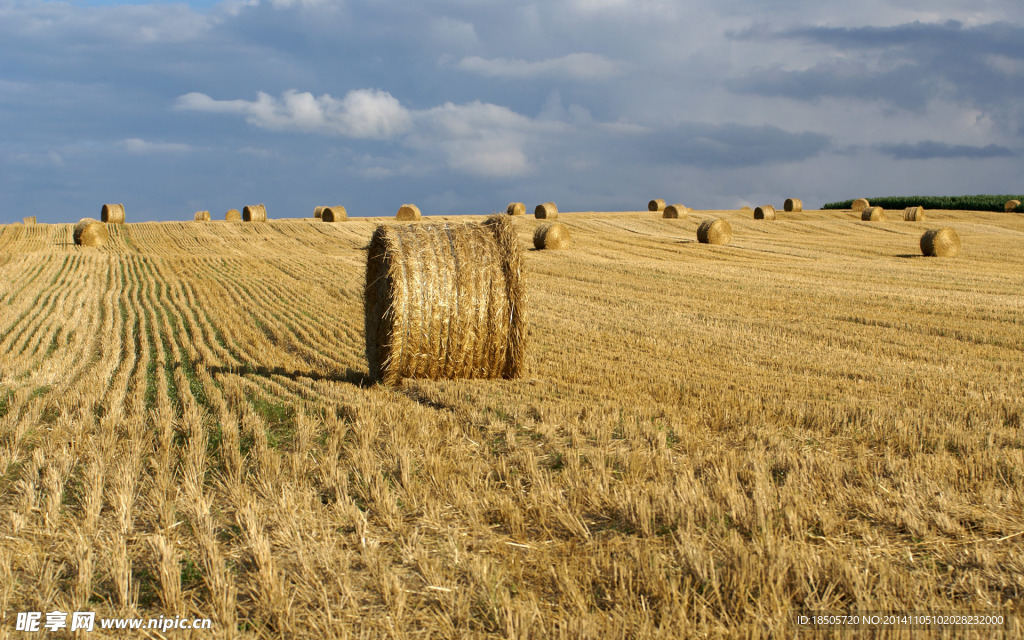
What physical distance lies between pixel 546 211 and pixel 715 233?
10910 mm

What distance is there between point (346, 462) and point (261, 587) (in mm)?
1753

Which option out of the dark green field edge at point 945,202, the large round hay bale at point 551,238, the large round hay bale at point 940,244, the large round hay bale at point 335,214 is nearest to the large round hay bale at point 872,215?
the dark green field edge at point 945,202

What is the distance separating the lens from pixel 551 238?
81.8 ft

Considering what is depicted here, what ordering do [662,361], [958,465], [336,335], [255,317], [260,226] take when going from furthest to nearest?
1. [260,226]
2. [255,317]
3. [336,335]
4. [662,361]
5. [958,465]

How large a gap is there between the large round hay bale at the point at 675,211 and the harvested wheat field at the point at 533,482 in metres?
26.1

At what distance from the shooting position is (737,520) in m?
3.92

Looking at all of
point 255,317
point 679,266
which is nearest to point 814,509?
point 255,317

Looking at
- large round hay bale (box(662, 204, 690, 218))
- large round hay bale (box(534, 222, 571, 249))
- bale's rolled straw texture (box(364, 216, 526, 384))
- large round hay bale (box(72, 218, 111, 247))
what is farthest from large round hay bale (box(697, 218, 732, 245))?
large round hay bale (box(72, 218, 111, 247))

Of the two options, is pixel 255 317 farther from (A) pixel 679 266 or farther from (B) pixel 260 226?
(B) pixel 260 226

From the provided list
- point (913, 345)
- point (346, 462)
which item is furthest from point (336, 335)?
→ point (913, 345)

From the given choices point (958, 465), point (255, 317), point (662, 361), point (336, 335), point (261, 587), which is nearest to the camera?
point (261, 587)

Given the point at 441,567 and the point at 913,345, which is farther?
the point at 913,345

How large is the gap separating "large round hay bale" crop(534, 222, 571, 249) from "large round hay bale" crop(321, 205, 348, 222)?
14.5m

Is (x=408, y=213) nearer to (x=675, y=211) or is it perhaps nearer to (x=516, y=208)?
(x=516, y=208)
